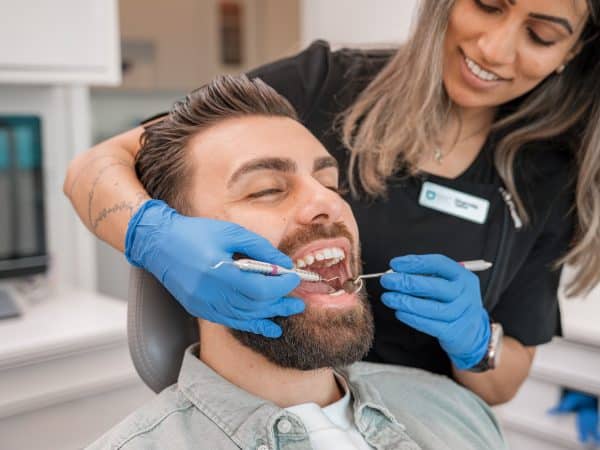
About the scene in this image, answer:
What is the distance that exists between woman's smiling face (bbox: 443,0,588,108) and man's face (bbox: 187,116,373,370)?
329 mm

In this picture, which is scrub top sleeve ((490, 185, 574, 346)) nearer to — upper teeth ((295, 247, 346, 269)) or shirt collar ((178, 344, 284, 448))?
upper teeth ((295, 247, 346, 269))

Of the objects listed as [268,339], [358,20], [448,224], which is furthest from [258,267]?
[358,20]

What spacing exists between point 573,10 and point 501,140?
0.29m

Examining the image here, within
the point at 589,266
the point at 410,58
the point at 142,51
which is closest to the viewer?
the point at 410,58

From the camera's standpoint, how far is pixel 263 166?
1.06 metres

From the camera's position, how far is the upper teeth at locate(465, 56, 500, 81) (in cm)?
121

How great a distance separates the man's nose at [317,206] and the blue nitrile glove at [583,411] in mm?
1214

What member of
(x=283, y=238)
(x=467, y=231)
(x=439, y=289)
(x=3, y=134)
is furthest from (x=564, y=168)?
(x=3, y=134)

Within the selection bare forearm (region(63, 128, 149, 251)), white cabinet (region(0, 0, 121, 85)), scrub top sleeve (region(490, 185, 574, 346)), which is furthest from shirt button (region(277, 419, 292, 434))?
white cabinet (region(0, 0, 121, 85))

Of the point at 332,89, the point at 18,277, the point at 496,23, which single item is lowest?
the point at 18,277

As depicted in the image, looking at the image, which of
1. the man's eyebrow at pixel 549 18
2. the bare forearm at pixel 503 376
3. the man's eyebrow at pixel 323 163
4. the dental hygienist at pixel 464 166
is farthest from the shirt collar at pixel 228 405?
the man's eyebrow at pixel 549 18

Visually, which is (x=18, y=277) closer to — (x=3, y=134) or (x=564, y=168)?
(x=3, y=134)

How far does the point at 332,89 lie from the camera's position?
136cm

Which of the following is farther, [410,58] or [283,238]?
[410,58]
